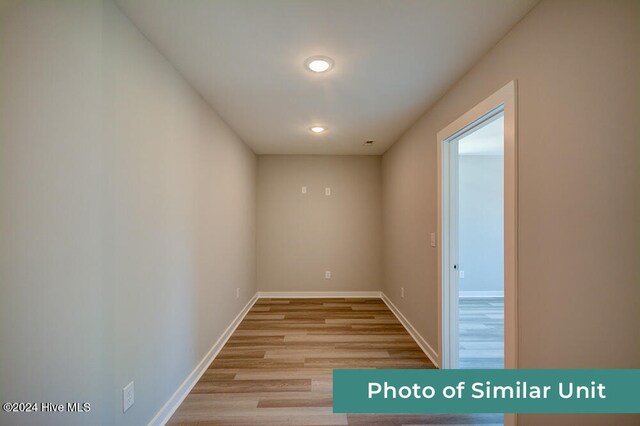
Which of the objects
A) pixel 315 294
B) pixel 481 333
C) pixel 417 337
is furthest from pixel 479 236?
pixel 315 294

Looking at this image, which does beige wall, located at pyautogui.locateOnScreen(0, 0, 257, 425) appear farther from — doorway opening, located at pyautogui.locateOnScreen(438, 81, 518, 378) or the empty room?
doorway opening, located at pyautogui.locateOnScreen(438, 81, 518, 378)

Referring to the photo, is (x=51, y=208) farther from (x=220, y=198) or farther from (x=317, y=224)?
(x=317, y=224)

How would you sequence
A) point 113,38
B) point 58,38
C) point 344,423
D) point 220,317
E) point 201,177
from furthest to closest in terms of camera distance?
point 220,317 < point 201,177 < point 344,423 < point 113,38 < point 58,38

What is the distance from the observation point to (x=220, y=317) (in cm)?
300

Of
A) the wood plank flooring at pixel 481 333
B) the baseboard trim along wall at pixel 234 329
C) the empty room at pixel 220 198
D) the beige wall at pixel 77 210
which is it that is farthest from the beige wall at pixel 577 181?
the beige wall at pixel 77 210

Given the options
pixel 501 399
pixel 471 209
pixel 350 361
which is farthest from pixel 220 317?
pixel 471 209

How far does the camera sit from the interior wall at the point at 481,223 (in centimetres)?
509

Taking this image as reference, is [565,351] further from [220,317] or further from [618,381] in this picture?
[220,317]

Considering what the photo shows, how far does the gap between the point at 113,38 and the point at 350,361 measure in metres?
2.85

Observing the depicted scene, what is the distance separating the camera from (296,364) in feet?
8.54

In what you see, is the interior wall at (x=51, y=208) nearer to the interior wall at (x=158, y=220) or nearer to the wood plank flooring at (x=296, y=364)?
the interior wall at (x=158, y=220)

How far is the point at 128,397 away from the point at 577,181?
2.34m

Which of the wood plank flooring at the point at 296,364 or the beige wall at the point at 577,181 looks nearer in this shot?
the beige wall at the point at 577,181

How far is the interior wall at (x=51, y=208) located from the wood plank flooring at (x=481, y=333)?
9.25ft
